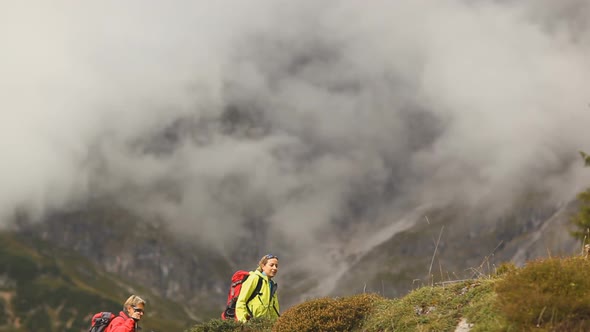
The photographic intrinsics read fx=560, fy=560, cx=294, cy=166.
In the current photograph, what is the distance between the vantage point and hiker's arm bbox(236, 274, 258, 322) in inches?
589

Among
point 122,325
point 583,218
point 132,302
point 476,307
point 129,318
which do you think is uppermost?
point 583,218

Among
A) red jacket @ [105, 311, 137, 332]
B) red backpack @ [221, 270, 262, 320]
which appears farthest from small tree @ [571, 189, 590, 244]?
red jacket @ [105, 311, 137, 332]

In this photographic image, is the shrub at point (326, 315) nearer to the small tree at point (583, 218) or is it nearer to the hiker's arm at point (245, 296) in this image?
the hiker's arm at point (245, 296)

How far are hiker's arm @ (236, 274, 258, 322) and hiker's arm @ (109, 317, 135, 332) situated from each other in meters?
3.24

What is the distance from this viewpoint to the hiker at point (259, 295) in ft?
49.2

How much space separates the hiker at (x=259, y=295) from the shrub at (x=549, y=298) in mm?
6942

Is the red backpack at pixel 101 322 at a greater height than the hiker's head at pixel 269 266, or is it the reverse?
the hiker's head at pixel 269 266

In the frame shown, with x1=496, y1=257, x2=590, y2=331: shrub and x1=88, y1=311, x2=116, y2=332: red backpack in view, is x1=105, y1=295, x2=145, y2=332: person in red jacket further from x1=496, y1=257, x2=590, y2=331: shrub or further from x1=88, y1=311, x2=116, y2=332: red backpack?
x1=496, y1=257, x2=590, y2=331: shrub

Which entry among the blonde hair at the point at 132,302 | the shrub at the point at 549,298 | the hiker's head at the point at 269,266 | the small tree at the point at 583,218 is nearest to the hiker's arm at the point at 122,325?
the blonde hair at the point at 132,302

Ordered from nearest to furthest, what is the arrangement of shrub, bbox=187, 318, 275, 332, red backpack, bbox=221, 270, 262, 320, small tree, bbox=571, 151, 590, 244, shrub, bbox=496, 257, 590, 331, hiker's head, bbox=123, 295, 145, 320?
shrub, bbox=496, 257, 590, 331 → hiker's head, bbox=123, 295, 145, 320 → shrub, bbox=187, 318, 275, 332 → red backpack, bbox=221, 270, 262, 320 → small tree, bbox=571, 151, 590, 244

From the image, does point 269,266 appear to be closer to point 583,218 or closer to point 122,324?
point 122,324

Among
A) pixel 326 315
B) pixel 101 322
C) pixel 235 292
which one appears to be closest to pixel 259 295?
pixel 235 292

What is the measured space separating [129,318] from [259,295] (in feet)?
12.2

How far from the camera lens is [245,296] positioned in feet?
49.4
